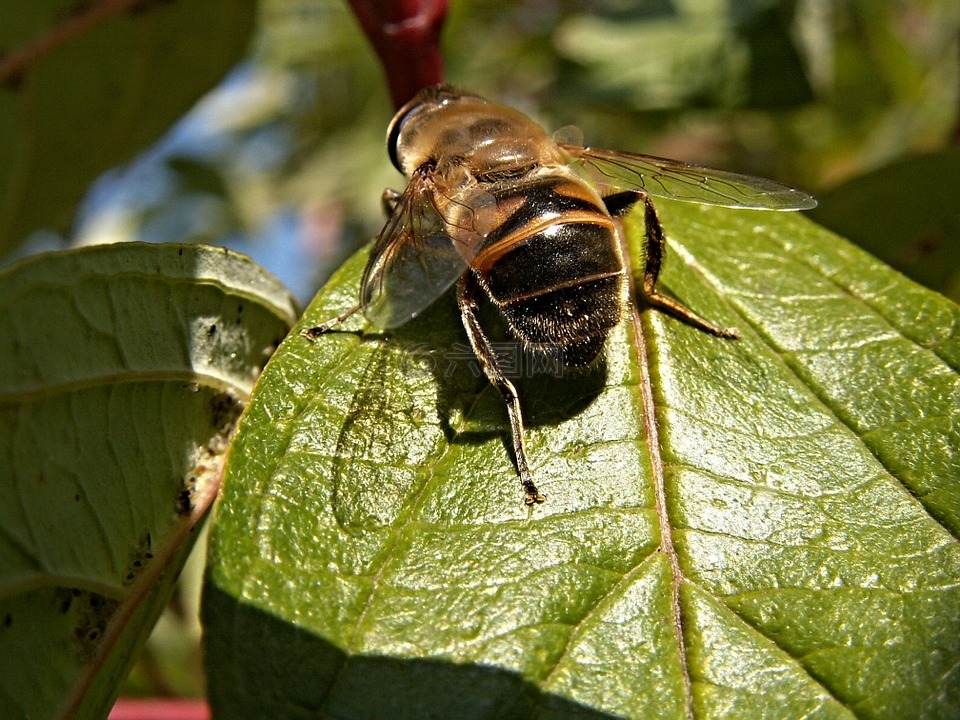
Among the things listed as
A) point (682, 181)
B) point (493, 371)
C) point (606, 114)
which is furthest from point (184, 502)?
point (606, 114)

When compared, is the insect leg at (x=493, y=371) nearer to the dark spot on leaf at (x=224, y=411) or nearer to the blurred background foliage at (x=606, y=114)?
the dark spot on leaf at (x=224, y=411)

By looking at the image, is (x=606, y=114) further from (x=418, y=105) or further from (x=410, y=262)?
(x=410, y=262)

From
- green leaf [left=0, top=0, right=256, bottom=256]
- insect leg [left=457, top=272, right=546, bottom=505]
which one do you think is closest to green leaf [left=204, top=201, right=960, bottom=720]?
insect leg [left=457, top=272, right=546, bottom=505]

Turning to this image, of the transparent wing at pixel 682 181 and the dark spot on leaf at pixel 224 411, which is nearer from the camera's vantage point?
the dark spot on leaf at pixel 224 411

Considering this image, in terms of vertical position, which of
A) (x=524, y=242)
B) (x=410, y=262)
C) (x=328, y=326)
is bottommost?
(x=328, y=326)

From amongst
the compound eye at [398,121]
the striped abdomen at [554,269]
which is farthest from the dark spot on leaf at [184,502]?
the compound eye at [398,121]

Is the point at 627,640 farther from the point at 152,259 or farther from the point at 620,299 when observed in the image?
the point at 152,259
